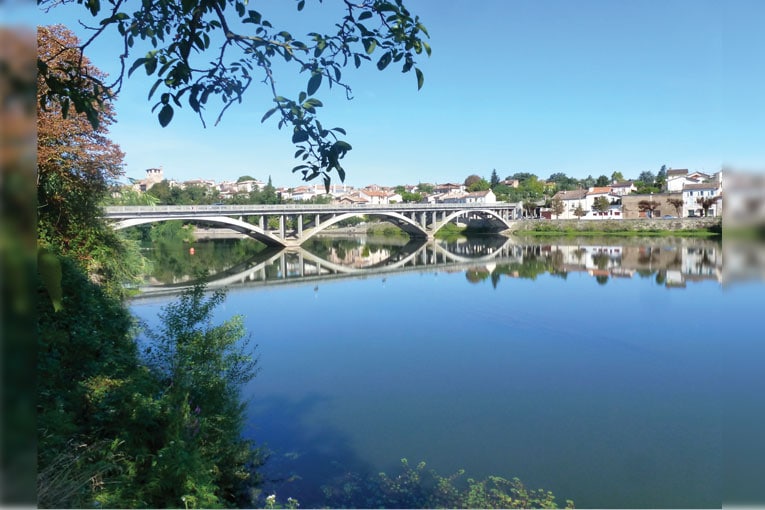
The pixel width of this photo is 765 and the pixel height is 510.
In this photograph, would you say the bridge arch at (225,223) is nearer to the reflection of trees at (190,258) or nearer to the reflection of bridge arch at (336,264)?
the reflection of bridge arch at (336,264)

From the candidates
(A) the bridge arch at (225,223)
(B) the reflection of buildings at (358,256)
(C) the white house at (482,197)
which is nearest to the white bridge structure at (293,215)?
(A) the bridge arch at (225,223)

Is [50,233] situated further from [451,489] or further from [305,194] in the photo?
[305,194]

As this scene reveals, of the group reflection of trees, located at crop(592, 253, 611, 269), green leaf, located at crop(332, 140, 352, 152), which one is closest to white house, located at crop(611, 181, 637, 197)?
reflection of trees, located at crop(592, 253, 611, 269)

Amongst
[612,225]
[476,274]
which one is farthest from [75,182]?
[612,225]

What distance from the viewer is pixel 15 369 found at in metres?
0.42

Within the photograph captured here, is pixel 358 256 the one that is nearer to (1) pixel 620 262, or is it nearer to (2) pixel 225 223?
(2) pixel 225 223

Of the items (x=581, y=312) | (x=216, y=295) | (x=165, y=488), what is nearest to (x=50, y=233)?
(x=216, y=295)

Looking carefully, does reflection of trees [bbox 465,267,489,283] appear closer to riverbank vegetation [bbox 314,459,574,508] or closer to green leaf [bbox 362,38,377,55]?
riverbank vegetation [bbox 314,459,574,508]

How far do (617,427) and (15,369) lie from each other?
6632 millimetres

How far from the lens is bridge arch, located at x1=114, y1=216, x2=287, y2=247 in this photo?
1969cm

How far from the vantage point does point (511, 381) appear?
7.69 meters

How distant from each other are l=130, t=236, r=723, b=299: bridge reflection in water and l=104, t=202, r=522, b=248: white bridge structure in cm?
126

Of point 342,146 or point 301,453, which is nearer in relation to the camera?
point 342,146

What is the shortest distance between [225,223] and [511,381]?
20588 mm
